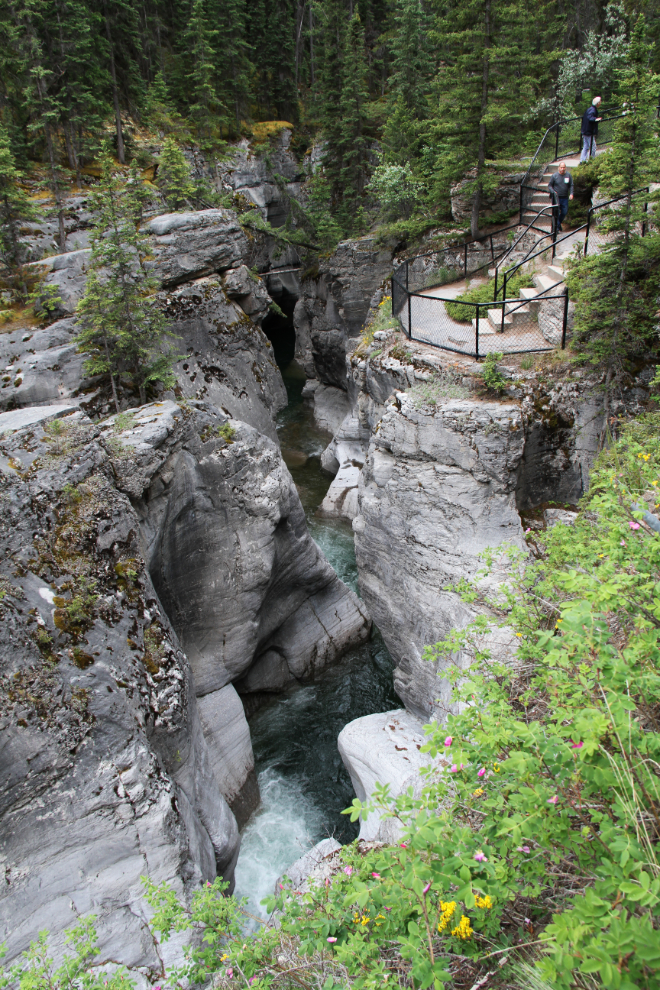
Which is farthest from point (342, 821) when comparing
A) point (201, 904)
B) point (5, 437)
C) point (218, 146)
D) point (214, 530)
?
point (218, 146)

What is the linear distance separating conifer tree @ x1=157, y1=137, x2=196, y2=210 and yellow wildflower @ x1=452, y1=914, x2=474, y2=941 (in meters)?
21.0

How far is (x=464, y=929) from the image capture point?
3.20 metres

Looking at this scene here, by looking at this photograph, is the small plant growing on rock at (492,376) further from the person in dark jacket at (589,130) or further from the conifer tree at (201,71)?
the conifer tree at (201,71)

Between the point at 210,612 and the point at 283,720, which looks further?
the point at 283,720

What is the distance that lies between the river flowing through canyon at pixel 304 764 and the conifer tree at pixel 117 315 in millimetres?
8363

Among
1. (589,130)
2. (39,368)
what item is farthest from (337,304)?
(39,368)

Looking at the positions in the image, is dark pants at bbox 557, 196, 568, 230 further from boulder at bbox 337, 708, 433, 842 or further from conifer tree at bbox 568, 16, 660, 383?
boulder at bbox 337, 708, 433, 842

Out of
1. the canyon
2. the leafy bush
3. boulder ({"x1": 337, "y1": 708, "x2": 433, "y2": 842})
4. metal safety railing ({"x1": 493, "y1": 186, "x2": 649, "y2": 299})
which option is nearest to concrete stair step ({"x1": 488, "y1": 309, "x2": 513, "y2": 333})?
metal safety railing ({"x1": 493, "y1": 186, "x2": 649, "y2": 299})

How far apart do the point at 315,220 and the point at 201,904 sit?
2914 centimetres

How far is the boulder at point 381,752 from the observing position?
33.0 ft

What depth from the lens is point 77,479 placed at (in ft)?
27.9

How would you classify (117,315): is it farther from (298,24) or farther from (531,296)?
(298,24)

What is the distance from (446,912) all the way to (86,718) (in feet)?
17.8

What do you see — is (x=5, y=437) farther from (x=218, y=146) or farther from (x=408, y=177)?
(x=218, y=146)
